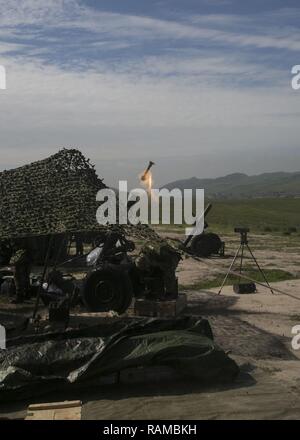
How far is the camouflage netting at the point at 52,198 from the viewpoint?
11336mm

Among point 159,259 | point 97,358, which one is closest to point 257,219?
point 159,259

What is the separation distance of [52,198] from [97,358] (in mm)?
5135

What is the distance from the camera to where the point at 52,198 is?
476 inches

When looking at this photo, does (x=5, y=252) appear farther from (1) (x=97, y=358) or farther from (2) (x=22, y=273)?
(1) (x=97, y=358)

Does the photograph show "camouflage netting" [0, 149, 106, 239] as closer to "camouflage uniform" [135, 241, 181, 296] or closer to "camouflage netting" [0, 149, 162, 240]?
"camouflage netting" [0, 149, 162, 240]

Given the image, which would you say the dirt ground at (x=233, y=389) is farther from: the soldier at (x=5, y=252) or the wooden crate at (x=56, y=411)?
the soldier at (x=5, y=252)

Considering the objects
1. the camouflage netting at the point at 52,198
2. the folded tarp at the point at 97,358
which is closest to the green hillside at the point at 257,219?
the camouflage netting at the point at 52,198

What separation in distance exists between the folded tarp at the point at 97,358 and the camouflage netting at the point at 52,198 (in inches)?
127
